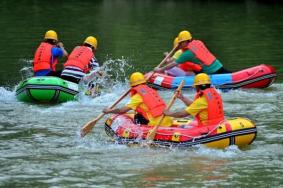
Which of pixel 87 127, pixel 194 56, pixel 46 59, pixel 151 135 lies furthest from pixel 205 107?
pixel 46 59

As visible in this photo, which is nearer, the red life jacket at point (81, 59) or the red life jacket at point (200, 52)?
the red life jacket at point (81, 59)

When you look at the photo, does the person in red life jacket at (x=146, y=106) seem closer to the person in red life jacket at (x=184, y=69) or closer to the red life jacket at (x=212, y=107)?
the red life jacket at (x=212, y=107)

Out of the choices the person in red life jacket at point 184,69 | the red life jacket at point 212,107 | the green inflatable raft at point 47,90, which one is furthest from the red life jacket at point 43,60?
the red life jacket at point 212,107

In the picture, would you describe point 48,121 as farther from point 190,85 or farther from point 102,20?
point 102,20

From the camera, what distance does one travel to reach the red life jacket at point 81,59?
18047mm

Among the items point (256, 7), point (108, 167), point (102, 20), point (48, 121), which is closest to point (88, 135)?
point (48, 121)

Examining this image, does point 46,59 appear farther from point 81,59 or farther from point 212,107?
point 212,107

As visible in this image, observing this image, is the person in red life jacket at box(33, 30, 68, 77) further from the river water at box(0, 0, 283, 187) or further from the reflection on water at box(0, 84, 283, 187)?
the reflection on water at box(0, 84, 283, 187)

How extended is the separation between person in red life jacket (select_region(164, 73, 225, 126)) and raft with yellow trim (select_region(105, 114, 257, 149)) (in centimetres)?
14

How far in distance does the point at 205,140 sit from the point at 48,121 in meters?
4.07

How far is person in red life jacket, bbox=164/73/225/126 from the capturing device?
12.8 m

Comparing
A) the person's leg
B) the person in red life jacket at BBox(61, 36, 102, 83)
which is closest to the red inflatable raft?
the person in red life jacket at BBox(61, 36, 102, 83)

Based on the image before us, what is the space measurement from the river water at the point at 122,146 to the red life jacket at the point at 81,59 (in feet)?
2.55

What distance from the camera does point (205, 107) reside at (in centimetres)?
1279
